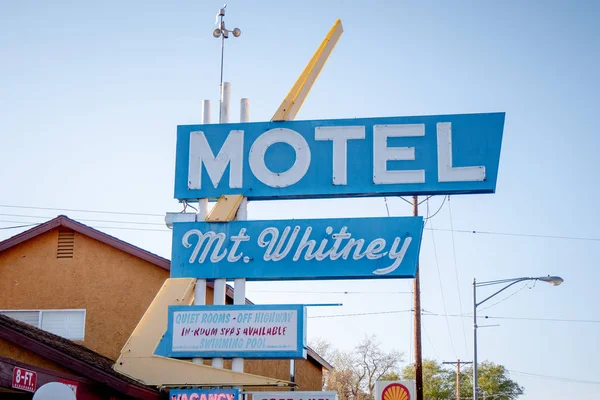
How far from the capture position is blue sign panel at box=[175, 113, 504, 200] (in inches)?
709

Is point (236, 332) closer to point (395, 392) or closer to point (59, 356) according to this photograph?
point (59, 356)

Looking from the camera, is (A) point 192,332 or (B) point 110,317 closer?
(A) point 192,332

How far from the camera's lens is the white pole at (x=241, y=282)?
58.1 ft

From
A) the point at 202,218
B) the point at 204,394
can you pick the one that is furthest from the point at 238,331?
the point at 202,218

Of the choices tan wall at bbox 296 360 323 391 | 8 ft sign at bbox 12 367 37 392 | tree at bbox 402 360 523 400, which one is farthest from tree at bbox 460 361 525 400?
8 ft sign at bbox 12 367 37 392

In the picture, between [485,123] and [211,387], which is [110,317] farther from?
[485,123]

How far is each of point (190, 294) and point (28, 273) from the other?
7.24 metres

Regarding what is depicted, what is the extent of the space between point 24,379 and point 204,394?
15.1ft

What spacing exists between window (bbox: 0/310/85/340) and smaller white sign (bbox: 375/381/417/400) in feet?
33.3

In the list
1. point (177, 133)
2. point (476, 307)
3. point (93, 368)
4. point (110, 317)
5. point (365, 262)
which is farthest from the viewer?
point (476, 307)

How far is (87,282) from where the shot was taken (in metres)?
23.6

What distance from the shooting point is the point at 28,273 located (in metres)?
23.7

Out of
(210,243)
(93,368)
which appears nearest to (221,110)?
(210,243)

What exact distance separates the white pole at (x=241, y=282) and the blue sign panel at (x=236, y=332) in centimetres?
30
